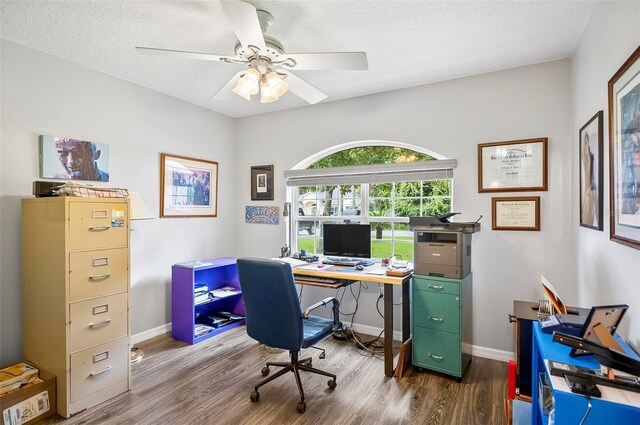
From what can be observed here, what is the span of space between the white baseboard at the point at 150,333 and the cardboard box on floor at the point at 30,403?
3.39ft

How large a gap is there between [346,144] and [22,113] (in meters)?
2.81

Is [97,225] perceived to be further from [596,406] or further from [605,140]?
[605,140]

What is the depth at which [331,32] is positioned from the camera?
2.24 metres

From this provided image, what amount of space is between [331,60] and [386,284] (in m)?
1.72

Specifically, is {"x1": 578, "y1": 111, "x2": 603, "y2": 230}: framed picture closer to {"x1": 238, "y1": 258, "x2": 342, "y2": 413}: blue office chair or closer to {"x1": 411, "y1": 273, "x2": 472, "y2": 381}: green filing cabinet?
{"x1": 411, "y1": 273, "x2": 472, "y2": 381}: green filing cabinet

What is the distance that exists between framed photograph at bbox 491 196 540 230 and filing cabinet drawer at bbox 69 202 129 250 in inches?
120

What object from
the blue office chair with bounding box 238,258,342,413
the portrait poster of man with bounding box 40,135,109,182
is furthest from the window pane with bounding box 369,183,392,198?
the portrait poster of man with bounding box 40,135,109,182

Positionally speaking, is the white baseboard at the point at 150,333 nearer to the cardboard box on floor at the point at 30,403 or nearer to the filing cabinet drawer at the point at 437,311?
the cardboard box on floor at the point at 30,403

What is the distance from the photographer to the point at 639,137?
127 centimetres

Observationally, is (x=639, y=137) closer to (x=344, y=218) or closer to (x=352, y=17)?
(x=352, y=17)

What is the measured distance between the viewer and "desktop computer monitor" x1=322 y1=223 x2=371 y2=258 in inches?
127

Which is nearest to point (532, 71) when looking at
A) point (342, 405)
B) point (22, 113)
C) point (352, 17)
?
point (352, 17)

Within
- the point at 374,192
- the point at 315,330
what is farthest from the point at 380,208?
the point at 315,330

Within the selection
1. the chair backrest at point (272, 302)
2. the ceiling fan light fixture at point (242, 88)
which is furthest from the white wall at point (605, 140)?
the ceiling fan light fixture at point (242, 88)
